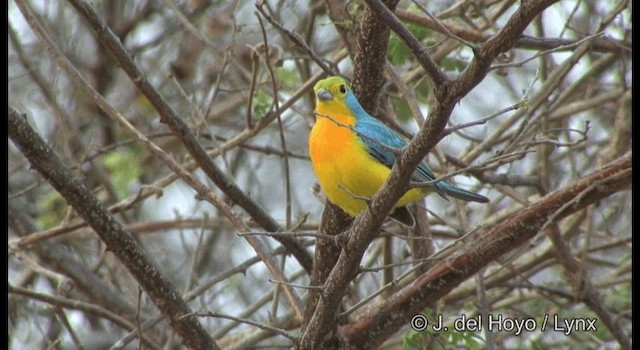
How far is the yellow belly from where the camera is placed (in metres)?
4.26

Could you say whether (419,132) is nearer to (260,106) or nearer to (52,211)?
(260,106)

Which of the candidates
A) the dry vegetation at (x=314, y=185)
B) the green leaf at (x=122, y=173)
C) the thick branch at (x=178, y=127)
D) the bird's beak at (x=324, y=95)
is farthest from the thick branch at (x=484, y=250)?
the green leaf at (x=122, y=173)

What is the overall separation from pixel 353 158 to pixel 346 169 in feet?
0.20

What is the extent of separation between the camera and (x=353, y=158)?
4309 millimetres

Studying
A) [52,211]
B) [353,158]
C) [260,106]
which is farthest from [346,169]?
[52,211]

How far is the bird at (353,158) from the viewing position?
4.28 m

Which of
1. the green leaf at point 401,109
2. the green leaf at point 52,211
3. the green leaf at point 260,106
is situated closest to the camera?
the green leaf at point 260,106

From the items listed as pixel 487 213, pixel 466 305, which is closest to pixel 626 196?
pixel 487 213

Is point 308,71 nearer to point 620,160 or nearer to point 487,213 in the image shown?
point 487,213

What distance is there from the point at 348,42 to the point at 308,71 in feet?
3.25

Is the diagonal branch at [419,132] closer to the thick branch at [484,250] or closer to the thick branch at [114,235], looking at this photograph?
the thick branch at [484,250]

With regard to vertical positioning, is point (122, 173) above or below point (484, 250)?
above

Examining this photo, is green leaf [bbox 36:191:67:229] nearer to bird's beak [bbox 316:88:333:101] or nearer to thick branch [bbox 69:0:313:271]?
thick branch [bbox 69:0:313:271]

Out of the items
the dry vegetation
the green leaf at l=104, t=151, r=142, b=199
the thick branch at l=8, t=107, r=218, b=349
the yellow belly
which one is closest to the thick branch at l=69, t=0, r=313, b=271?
the dry vegetation
